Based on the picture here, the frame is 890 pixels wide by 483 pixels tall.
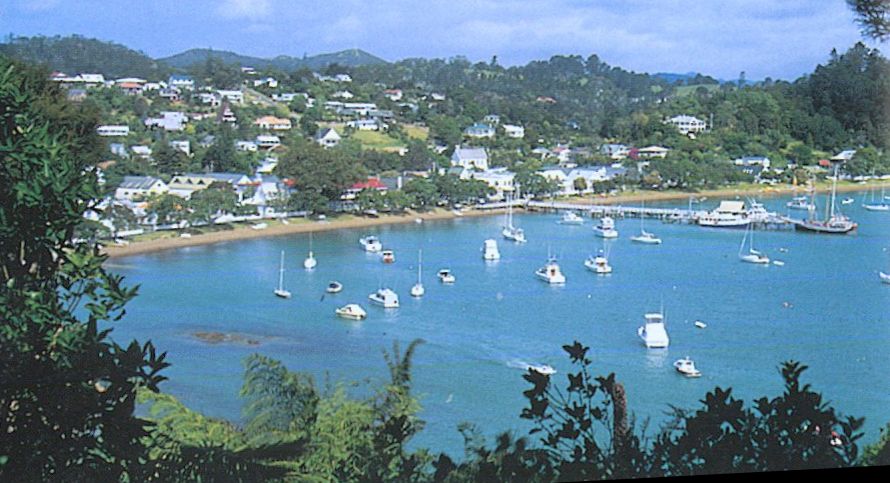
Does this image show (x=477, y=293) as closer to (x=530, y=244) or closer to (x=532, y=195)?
(x=530, y=244)

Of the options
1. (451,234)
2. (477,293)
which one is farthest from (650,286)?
(451,234)

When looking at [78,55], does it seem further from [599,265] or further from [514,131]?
[514,131]

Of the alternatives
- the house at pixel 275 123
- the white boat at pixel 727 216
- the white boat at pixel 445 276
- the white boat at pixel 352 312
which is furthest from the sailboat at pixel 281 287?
the white boat at pixel 727 216

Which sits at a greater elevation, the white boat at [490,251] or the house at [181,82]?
the house at [181,82]

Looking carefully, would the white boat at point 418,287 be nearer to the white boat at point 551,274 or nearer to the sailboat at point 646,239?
the white boat at point 551,274

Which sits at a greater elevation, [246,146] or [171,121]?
[171,121]

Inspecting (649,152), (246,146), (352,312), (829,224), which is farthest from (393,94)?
(829,224)
